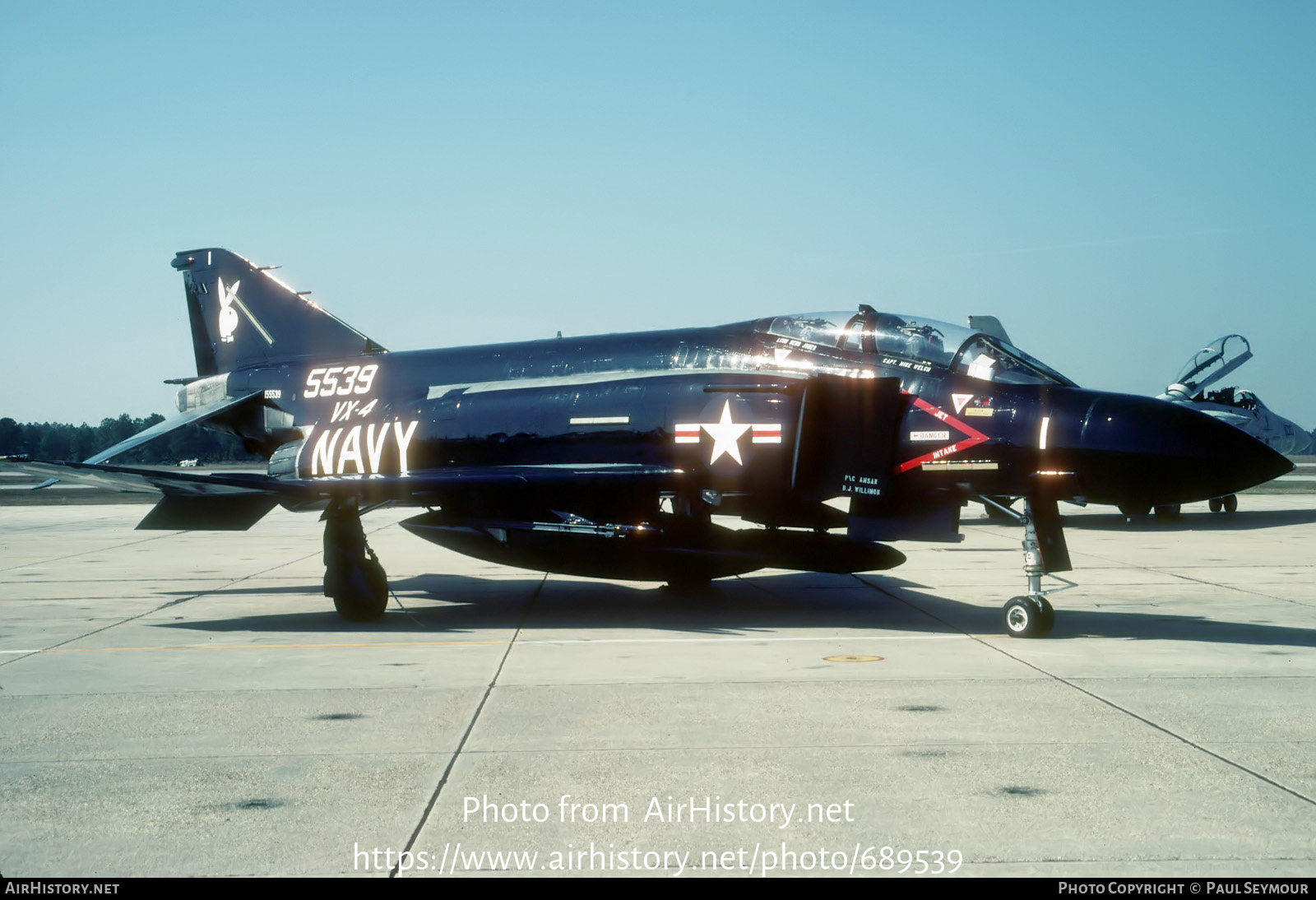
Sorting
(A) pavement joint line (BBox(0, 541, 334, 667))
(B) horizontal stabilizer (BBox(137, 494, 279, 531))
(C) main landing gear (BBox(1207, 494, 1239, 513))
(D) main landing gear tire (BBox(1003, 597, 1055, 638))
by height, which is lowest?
(A) pavement joint line (BBox(0, 541, 334, 667))

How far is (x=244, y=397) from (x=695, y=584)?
609 centimetres

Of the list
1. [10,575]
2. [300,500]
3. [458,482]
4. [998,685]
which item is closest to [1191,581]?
[998,685]

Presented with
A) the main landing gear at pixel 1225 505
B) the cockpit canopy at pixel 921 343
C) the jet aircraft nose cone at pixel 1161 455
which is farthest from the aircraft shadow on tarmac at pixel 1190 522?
the jet aircraft nose cone at pixel 1161 455

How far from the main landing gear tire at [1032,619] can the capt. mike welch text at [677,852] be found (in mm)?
4780

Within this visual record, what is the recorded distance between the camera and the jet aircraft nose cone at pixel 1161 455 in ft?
26.4

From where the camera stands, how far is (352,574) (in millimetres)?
10258

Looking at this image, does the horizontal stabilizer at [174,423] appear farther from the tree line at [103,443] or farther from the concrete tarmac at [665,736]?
the tree line at [103,443]

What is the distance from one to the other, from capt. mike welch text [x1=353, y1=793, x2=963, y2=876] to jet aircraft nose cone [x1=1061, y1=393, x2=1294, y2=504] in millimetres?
4864

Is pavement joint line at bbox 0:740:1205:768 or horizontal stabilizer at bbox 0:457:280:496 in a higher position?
horizontal stabilizer at bbox 0:457:280:496

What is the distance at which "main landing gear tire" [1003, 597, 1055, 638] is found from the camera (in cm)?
870

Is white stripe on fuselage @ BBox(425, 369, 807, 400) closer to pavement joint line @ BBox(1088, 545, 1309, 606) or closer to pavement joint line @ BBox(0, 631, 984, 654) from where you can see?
pavement joint line @ BBox(0, 631, 984, 654)

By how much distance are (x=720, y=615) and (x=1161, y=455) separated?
4293 millimetres

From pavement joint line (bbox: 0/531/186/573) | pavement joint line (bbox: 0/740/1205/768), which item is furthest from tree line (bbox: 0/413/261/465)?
pavement joint line (bbox: 0/740/1205/768)
